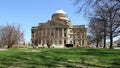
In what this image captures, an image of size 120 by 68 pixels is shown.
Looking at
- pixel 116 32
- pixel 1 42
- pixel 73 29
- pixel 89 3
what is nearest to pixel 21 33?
pixel 1 42

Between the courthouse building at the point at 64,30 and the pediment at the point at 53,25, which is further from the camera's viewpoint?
the courthouse building at the point at 64,30

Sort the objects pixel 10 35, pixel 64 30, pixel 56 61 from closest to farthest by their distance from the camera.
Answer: pixel 56 61, pixel 10 35, pixel 64 30

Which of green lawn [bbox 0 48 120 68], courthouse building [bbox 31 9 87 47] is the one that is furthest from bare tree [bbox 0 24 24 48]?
courthouse building [bbox 31 9 87 47]

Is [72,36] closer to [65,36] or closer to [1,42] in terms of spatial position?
[65,36]

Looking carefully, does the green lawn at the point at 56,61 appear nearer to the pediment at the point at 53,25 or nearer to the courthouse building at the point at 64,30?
the courthouse building at the point at 64,30

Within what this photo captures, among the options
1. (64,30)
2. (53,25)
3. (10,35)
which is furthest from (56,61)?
(64,30)

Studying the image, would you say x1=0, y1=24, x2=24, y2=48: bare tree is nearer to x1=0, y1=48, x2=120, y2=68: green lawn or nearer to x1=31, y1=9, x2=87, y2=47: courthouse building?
x1=0, y1=48, x2=120, y2=68: green lawn

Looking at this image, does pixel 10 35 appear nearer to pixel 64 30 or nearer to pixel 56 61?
pixel 56 61

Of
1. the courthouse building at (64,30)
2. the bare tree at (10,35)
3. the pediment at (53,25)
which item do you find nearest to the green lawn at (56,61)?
the bare tree at (10,35)

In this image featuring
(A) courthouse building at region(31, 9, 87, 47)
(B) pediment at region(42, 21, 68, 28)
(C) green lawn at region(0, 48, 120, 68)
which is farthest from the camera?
(A) courthouse building at region(31, 9, 87, 47)

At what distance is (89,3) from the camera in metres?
24.2

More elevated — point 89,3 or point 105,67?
point 89,3

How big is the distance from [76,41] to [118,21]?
106877 millimetres

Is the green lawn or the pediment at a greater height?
the pediment
